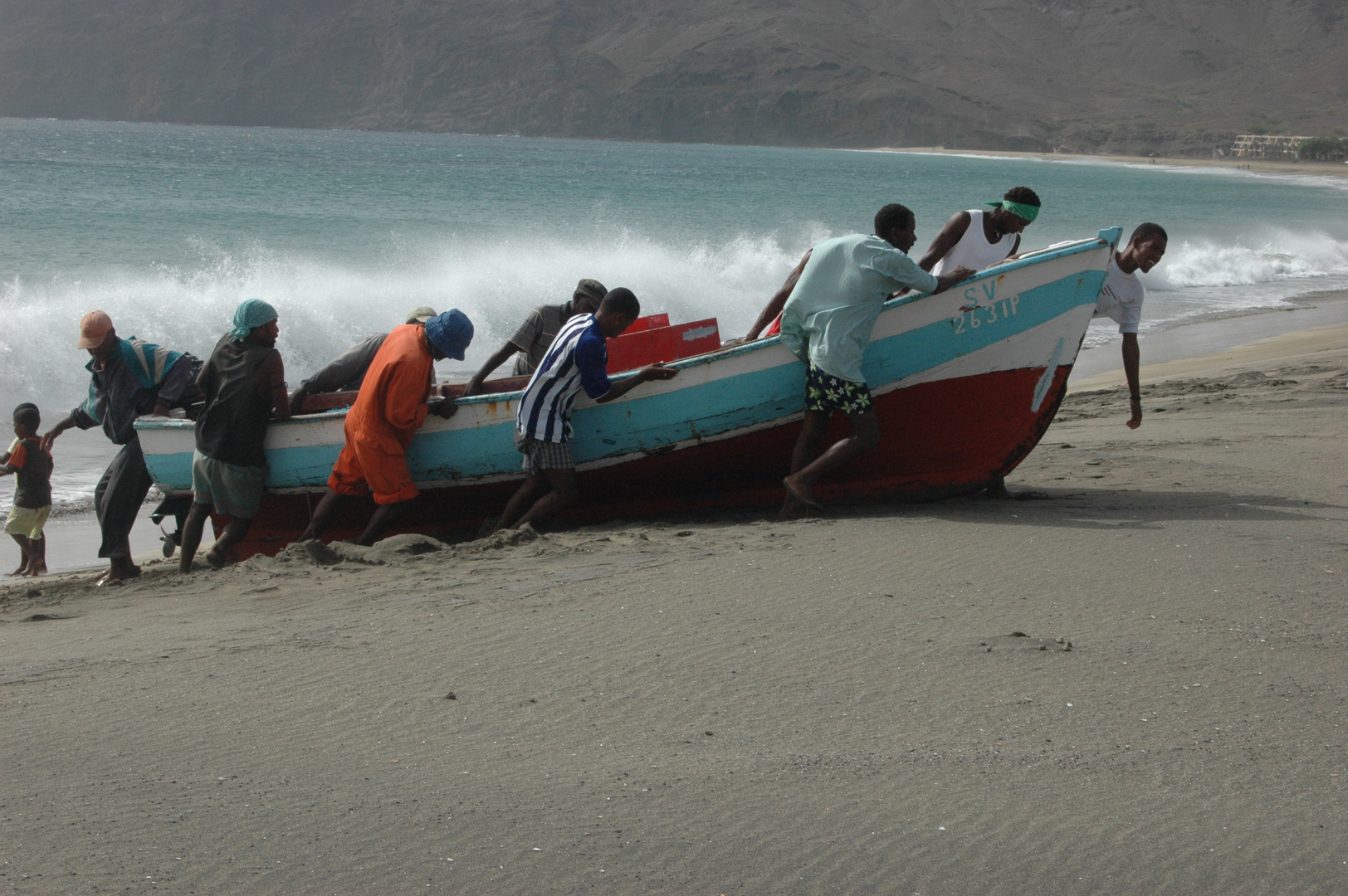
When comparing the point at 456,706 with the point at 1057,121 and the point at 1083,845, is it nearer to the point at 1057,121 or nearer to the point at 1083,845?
the point at 1083,845

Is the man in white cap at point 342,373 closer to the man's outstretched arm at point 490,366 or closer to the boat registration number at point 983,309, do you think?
the man's outstretched arm at point 490,366

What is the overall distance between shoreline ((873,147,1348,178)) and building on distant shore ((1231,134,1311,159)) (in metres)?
1.45

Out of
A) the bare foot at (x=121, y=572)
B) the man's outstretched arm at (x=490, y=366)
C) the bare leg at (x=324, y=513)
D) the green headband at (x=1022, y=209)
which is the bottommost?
the bare foot at (x=121, y=572)

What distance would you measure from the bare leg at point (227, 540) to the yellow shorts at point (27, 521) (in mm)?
1598

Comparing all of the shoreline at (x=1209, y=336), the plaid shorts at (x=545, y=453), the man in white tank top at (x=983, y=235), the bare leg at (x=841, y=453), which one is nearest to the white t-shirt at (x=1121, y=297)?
the man in white tank top at (x=983, y=235)

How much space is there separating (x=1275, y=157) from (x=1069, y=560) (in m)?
126

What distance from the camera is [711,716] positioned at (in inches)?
138

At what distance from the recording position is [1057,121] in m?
149

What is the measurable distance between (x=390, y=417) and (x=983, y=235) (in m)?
3.23

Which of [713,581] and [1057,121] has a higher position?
[1057,121]

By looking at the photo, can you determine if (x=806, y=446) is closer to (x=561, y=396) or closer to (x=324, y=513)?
(x=561, y=396)

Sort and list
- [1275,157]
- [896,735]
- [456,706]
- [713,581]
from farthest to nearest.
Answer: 1. [1275,157]
2. [713,581]
3. [456,706]
4. [896,735]

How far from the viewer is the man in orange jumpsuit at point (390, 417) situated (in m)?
5.77

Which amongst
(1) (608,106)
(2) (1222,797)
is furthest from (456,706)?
(1) (608,106)
